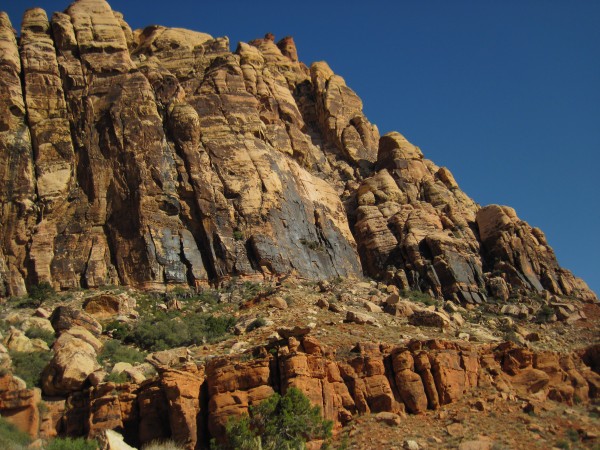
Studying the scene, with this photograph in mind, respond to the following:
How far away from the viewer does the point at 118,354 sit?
3953 centimetres

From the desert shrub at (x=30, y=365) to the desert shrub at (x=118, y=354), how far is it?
2.99 metres

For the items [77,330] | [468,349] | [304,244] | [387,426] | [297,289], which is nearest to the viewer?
[387,426]

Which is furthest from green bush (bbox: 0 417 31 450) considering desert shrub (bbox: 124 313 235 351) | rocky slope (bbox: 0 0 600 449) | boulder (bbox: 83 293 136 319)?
boulder (bbox: 83 293 136 319)

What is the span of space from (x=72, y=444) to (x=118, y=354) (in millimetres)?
11044

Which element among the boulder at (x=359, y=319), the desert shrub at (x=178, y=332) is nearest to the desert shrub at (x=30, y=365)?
the desert shrub at (x=178, y=332)

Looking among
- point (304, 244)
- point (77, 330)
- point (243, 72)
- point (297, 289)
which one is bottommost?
point (77, 330)

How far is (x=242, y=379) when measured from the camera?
102 feet

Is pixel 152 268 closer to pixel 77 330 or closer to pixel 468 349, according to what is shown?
pixel 77 330

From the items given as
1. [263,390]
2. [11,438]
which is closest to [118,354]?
A: [11,438]

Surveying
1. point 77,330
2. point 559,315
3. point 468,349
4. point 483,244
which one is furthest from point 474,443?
point 483,244

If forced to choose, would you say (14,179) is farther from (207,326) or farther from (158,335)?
(207,326)

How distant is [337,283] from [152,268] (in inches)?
568

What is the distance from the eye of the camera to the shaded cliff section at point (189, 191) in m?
54.4

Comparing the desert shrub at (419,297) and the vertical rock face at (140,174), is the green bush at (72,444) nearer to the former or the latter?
the vertical rock face at (140,174)
